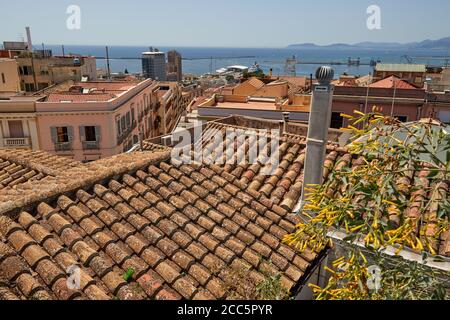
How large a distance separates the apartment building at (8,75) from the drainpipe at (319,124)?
40.9 m

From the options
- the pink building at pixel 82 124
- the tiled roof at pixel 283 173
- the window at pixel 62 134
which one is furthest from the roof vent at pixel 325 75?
the window at pixel 62 134

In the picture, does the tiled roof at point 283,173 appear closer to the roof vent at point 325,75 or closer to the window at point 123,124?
the roof vent at point 325,75

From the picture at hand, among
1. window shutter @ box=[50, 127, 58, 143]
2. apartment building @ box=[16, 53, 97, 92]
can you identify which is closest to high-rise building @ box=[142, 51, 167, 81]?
apartment building @ box=[16, 53, 97, 92]

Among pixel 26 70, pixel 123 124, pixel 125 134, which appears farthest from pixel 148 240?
pixel 26 70

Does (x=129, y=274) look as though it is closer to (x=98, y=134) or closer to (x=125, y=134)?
(x=98, y=134)

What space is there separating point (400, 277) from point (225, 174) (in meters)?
4.34

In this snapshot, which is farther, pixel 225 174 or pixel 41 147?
pixel 41 147

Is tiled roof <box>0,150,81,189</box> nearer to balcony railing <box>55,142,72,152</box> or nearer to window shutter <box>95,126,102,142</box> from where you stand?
window shutter <box>95,126,102,142</box>

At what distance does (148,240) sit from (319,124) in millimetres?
3351

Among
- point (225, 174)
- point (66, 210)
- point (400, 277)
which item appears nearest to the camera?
point (400, 277)

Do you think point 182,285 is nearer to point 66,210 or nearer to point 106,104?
point 66,210

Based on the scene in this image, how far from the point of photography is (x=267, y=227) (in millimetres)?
5840

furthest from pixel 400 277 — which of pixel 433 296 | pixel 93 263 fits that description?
pixel 93 263

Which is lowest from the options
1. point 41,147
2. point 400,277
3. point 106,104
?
point 41,147
